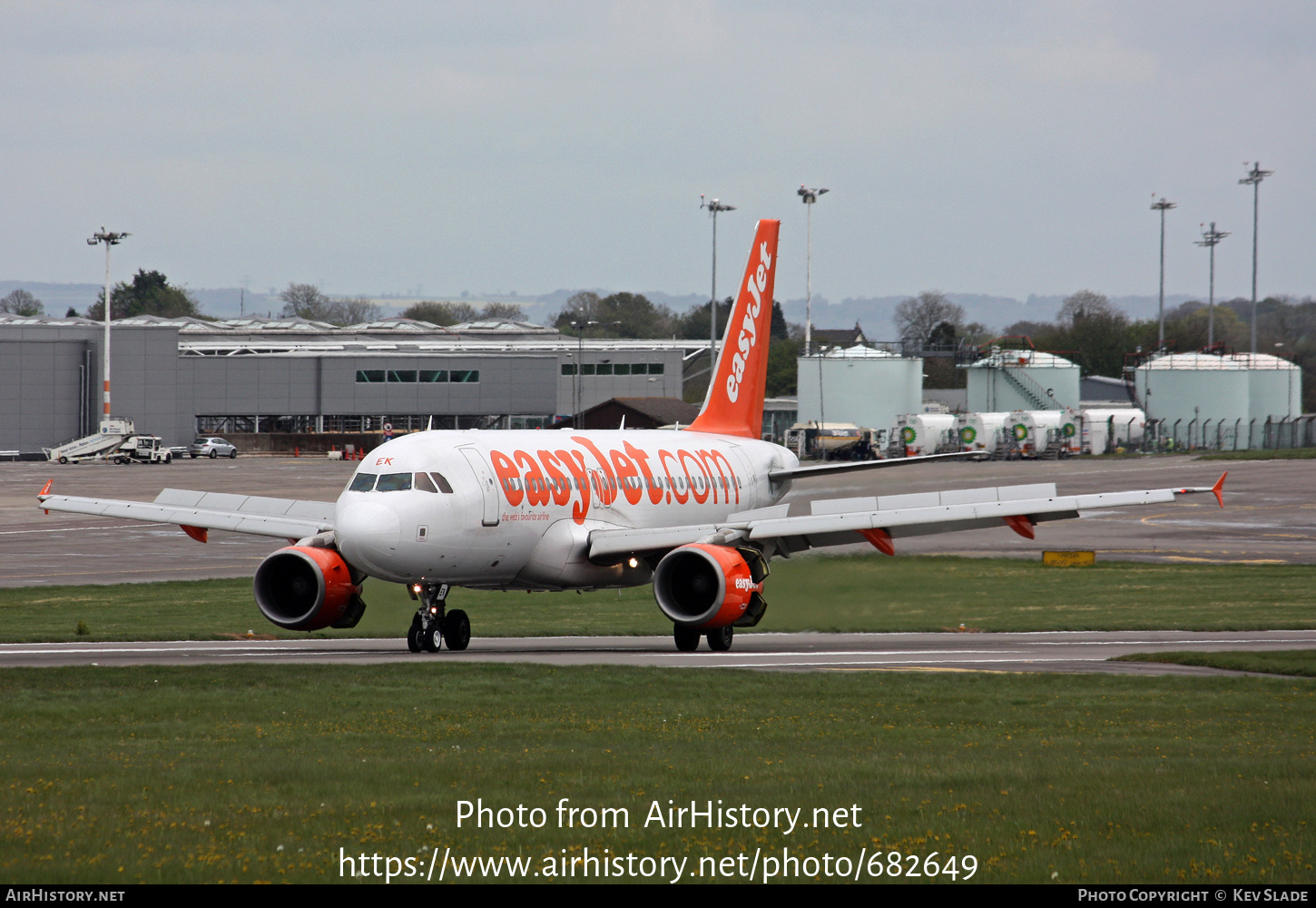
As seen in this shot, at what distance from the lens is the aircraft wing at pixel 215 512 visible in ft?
105

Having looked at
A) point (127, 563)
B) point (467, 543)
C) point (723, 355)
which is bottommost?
point (127, 563)

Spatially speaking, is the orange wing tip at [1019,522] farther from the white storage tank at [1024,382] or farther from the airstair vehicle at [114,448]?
the white storage tank at [1024,382]

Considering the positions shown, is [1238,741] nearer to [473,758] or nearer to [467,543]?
[473,758]

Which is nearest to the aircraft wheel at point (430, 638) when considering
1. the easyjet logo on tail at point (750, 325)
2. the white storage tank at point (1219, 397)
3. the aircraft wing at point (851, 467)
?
the aircraft wing at point (851, 467)

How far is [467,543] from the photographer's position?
28781mm

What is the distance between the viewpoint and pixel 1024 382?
144250 mm

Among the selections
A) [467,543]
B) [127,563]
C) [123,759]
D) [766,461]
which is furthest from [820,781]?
[127,563]

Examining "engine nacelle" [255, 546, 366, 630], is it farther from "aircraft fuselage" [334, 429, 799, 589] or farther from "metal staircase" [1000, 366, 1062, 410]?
"metal staircase" [1000, 366, 1062, 410]

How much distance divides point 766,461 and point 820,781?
Answer: 27292 mm

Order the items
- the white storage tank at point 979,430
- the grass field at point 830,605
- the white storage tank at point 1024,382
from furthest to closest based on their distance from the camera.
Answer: the white storage tank at point 1024,382, the white storage tank at point 979,430, the grass field at point 830,605

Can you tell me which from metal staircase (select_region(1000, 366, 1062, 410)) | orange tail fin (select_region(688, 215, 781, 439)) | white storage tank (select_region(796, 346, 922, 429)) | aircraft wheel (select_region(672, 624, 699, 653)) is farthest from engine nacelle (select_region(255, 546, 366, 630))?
metal staircase (select_region(1000, 366, 1062, 410))

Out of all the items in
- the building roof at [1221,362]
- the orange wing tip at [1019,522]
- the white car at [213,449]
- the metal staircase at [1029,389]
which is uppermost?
the building roof at [1221,362]

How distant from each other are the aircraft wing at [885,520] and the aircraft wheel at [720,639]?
1769 millimetres

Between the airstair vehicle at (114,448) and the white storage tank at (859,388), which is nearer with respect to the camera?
the airstair vehicle at (114,448)
